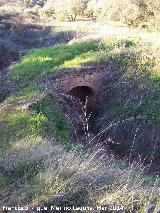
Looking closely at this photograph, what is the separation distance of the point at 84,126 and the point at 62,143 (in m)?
1.93

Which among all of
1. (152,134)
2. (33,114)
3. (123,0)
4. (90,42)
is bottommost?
(152,134)

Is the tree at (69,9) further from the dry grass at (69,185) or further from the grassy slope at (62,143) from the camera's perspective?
the dry grass at (69,185)

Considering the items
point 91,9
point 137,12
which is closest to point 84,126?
point 137,12

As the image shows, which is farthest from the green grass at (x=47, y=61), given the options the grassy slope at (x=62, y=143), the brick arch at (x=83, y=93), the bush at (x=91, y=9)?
the bush at (x=91, y=9)

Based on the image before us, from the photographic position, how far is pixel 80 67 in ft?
48.5

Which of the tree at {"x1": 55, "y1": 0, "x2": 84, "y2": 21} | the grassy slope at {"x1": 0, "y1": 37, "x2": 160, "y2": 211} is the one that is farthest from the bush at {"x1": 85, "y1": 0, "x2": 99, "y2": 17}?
the grassy slope at {"x1": 0, "y1": 37, "x2": 160, "y2": 211}

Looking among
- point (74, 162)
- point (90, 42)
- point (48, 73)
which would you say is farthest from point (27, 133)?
point (90, 42)

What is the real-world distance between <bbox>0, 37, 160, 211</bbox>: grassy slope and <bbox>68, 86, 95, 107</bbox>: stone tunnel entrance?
938mm

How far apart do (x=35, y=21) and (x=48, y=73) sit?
14225 millimetres

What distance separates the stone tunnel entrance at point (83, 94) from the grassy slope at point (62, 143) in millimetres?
938

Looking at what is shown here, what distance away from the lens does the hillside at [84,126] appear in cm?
622

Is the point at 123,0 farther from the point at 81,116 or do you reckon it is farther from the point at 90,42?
the point at 81,116

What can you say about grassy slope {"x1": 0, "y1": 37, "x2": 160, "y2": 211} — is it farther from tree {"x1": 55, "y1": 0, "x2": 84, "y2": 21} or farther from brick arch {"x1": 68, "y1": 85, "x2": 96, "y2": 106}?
tree {"x1": 55, "y1": 0, "x2": 84, "y2": 21}

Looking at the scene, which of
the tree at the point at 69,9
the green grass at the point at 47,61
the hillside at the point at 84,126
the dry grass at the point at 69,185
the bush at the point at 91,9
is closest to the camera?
the dry grass at the point at 69,185
